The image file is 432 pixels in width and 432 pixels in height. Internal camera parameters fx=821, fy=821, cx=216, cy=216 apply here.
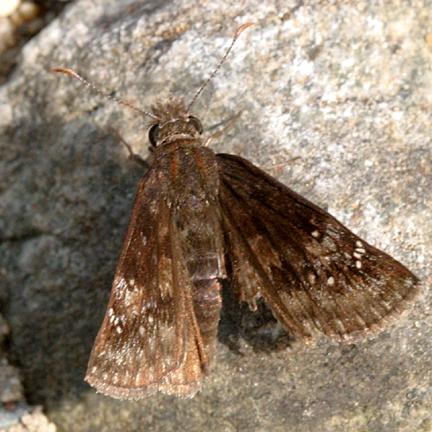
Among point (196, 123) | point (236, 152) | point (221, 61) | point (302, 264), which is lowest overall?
point (302, 264)

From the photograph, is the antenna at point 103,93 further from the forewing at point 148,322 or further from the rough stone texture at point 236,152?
the forewing at point 148,322

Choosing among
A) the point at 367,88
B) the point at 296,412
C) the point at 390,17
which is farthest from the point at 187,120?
the point at 296,412

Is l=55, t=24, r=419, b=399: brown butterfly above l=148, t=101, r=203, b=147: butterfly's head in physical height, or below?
below

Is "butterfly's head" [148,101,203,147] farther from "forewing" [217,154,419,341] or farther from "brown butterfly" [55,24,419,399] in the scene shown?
"forewing" [217,154,419,341]

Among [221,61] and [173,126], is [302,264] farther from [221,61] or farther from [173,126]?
[221,61]

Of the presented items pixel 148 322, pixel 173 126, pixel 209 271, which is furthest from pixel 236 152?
pixel 148 322

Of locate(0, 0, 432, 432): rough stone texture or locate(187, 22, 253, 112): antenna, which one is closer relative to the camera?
locate(0, 0, 432, 432): rough stone texture

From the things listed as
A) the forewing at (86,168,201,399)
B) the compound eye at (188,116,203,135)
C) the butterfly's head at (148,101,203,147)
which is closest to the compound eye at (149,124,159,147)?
the butterfly's head at (148,101,203,147)
